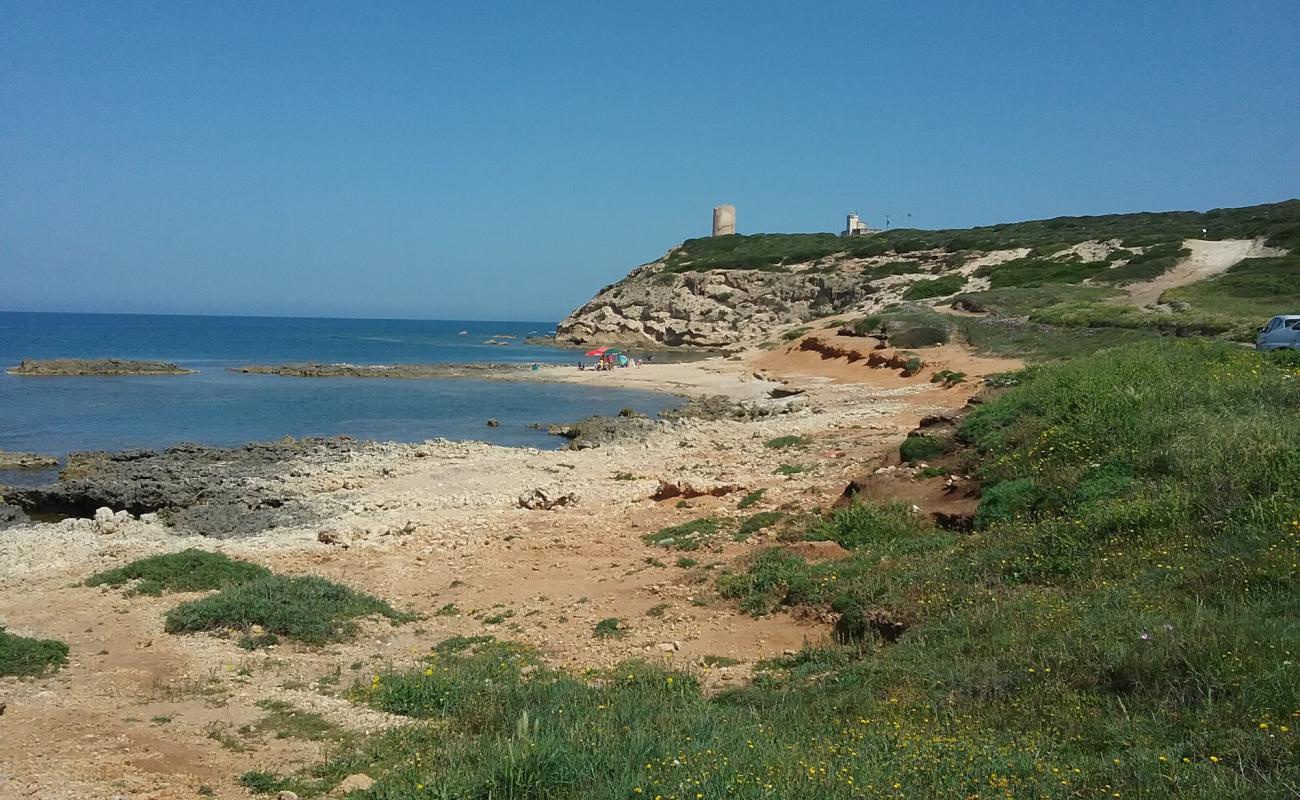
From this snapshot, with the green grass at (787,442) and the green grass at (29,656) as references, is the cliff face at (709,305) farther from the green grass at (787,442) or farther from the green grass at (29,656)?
the green grass at (29,656)

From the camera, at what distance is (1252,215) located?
69.4 meters

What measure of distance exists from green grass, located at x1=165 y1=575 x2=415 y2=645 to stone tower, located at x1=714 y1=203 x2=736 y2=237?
9986 centimetres

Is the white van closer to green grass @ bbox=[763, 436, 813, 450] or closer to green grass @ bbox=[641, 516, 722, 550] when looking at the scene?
green grass @ bbox=[763, 436, 813, 450]

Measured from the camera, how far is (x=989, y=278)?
5647 cm

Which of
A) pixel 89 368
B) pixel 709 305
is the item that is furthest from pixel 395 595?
pixel 709 305

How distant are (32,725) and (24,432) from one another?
28.1 m

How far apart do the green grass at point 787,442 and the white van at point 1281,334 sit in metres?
10.7

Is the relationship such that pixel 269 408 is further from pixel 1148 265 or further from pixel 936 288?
pixel 1148 265

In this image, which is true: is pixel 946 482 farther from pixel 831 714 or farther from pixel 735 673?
pixel 831 714

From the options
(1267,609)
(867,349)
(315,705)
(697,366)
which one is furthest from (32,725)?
(697,366)

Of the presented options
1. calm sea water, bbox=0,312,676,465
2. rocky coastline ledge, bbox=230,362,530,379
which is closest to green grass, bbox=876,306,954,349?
calm sea water, bbox=0,312,676,465

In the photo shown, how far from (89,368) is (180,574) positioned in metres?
50.5

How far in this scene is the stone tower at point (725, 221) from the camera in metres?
108

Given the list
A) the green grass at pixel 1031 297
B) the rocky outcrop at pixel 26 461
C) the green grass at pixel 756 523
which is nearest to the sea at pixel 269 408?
the rocky outcrop at pixel 26 461
